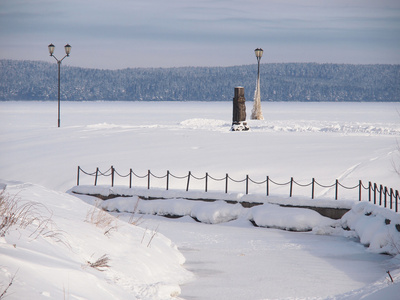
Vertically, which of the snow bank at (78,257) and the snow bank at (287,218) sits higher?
the snow bank at (78,257)

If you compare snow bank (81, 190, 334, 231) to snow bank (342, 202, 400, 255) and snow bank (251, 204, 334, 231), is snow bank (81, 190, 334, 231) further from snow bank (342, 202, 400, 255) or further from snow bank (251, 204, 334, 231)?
snow bank (342, 202, 400, 255)

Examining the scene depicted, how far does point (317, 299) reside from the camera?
7.99m

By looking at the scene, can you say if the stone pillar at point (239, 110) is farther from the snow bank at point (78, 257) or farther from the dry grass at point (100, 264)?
the dry grass at point (100, 264)

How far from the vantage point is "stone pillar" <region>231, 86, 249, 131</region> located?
30141 mm

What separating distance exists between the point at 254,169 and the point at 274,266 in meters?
9.45

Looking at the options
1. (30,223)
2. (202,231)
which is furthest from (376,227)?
(30,223)

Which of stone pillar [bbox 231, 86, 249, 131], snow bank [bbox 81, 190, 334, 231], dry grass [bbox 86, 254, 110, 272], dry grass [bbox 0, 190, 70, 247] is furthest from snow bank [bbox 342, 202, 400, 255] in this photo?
stone pillar [bbox 231, 86, 249, 131]

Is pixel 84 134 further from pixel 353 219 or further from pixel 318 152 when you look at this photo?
pixel 353 219

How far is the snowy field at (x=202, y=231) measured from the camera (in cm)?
709

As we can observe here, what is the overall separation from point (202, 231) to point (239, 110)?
1727 cm

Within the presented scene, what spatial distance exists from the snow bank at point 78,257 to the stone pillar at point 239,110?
64.6 feet

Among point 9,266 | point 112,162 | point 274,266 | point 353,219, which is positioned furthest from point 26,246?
point 112,162

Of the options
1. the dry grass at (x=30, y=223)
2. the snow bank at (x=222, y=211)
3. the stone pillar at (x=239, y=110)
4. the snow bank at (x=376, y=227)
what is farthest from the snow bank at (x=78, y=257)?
the stone pillar at (x=239, y=110)

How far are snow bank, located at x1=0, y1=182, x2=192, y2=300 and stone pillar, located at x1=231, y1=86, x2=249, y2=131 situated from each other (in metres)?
19.7
